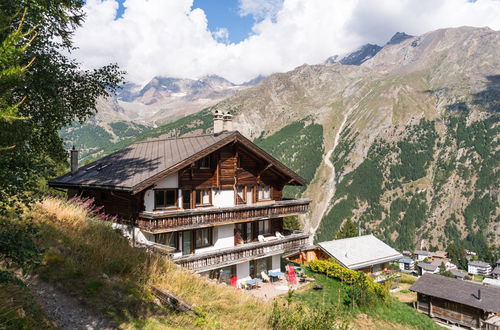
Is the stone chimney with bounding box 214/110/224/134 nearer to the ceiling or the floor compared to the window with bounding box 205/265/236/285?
nearer to the ceiling

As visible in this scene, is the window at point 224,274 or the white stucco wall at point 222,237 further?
the white stucco wall at point 222,237

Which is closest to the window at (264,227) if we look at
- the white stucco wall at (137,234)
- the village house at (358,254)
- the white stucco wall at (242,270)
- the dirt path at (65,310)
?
the white stucco wall at (242,270)

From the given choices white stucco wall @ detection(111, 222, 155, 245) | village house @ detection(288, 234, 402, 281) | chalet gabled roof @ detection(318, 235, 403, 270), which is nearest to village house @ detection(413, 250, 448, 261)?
chalet gabled roof @ detection(318, 235, 403, 270)

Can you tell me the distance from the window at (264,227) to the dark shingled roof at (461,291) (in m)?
28.3

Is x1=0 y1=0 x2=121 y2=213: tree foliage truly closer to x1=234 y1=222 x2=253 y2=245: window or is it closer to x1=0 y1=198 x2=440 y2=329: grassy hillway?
x1=0 y1=198 x2=440 y2=329: grassy hillway

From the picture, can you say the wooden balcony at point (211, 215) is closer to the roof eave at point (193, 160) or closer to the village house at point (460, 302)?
the roof eave at point (193, 160)

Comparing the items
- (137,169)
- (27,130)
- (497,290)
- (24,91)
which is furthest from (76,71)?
(497,290)

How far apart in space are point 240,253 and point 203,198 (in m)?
4.38

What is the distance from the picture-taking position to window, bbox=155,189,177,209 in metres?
21.2

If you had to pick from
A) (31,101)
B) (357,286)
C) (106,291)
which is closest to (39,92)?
(31,101)

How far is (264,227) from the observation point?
27.4 metres

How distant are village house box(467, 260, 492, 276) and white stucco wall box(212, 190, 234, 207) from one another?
134 meters

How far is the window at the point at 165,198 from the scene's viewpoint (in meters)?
21.2

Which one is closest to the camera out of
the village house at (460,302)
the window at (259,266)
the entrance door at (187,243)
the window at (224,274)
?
the entrance door at (187,243)
